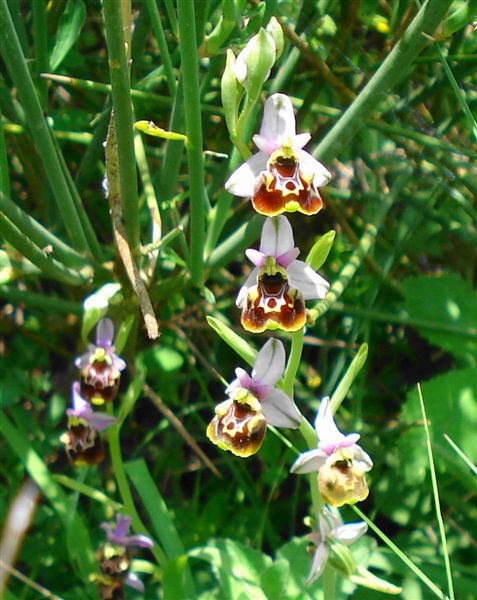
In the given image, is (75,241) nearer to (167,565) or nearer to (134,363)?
(134,363)

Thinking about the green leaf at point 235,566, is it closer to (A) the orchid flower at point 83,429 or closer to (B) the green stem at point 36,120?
(A) the orchid flower at point 83,429

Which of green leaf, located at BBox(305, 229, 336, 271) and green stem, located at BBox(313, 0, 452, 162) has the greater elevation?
green stem, located at BBox(313, 0, 452, 162)

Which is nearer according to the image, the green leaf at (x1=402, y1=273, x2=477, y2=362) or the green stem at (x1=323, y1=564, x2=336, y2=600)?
the green stem at (x1=323, y1=564, x2=336, y2=600)

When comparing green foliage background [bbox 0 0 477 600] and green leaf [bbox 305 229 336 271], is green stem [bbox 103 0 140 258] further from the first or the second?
green leaf [bbox 305 229 336 271]

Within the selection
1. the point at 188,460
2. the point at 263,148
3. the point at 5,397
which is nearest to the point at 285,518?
the point at 188,460

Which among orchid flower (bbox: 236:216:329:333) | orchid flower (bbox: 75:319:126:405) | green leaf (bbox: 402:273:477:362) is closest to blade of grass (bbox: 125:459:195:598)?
orchid flower (bbox: 75:319:126:405)

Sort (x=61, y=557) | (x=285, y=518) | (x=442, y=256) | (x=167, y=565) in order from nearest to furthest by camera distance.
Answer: (x=167, y=565)
(x=61, y=557)
(x=285, y=518)
(x=442, y=256)

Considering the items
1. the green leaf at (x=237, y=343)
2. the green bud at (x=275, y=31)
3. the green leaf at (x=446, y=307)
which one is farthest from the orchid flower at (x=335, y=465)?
the green leaf at (x=446, y=307)
